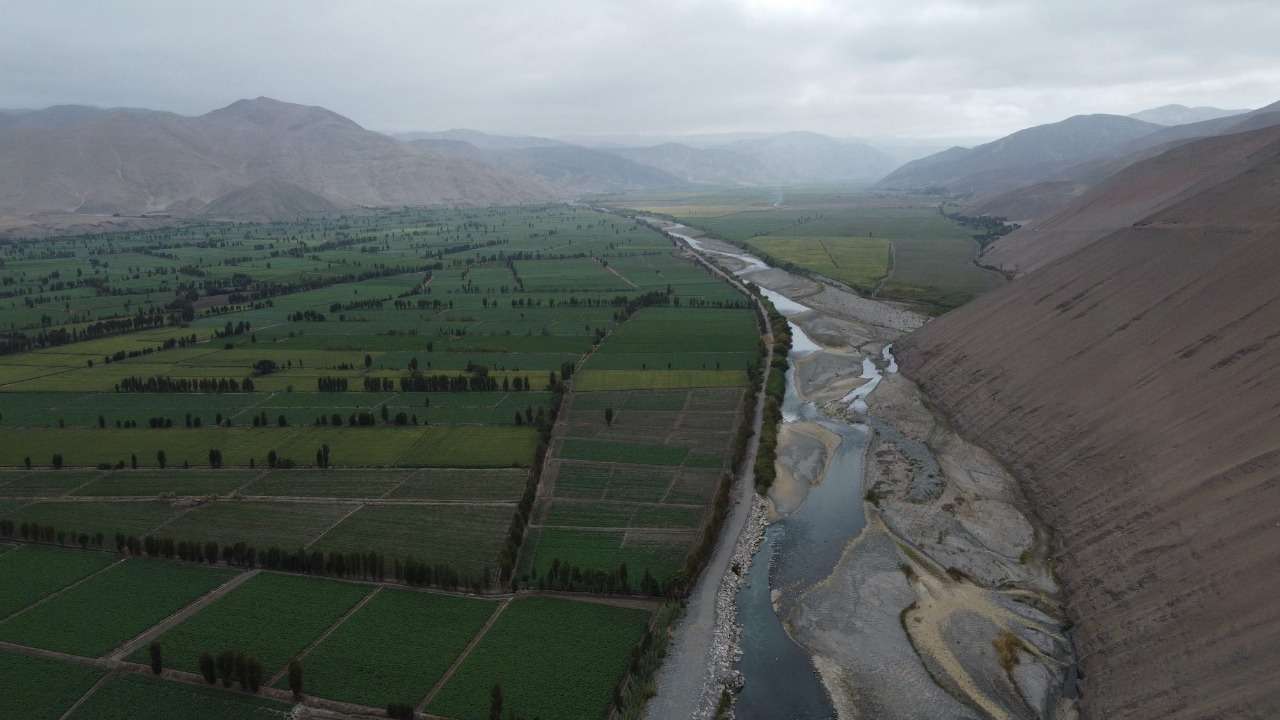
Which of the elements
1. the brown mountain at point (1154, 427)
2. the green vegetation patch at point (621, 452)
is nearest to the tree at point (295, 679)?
the green vegetation patch at point (621, 452)

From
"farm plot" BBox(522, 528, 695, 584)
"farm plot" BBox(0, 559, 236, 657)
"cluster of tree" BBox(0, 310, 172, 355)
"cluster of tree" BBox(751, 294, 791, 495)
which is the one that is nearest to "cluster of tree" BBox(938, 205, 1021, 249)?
"cluster of tree" BBox(751, 294, 791, 495)

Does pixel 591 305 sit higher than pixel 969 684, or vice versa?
pixel 591 305

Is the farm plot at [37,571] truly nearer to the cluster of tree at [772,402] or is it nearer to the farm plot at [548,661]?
the farm plot at [548,661]

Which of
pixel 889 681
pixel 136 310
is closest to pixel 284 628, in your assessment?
pixel 889 681

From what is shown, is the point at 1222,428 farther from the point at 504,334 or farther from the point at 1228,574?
the point at 504,334

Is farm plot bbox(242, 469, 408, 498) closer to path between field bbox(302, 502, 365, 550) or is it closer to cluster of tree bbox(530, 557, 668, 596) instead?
path between field bbox(302, 502, 365, 550)
